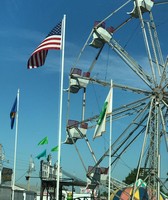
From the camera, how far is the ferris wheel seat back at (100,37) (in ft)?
114

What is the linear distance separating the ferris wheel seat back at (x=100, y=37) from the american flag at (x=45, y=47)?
1143cm

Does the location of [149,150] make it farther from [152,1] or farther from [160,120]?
[152,1]

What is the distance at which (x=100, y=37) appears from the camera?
34688 mm

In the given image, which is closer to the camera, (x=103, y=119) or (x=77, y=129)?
(x=103, y=119)

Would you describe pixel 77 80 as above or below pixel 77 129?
above

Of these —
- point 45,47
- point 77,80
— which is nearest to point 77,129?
point 77,80

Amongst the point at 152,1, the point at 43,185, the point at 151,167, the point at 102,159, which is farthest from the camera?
the point at 43,185

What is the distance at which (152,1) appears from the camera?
35000 mm

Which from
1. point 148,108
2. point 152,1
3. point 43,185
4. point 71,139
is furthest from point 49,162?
point 152,1

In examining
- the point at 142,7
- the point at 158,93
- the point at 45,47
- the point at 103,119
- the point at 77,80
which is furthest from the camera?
the point at 77,80

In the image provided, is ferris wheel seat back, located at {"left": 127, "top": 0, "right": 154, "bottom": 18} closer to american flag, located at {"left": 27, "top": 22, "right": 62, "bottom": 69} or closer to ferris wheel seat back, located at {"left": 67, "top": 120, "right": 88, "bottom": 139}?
ferris wheel seat back, located at {"left": 67, "top": 120, "right": 88, "bottom": 139}

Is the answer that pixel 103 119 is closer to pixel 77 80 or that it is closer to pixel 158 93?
pixel 158 93

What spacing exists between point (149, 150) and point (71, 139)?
6310 millimetres

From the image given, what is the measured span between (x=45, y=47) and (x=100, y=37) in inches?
507
